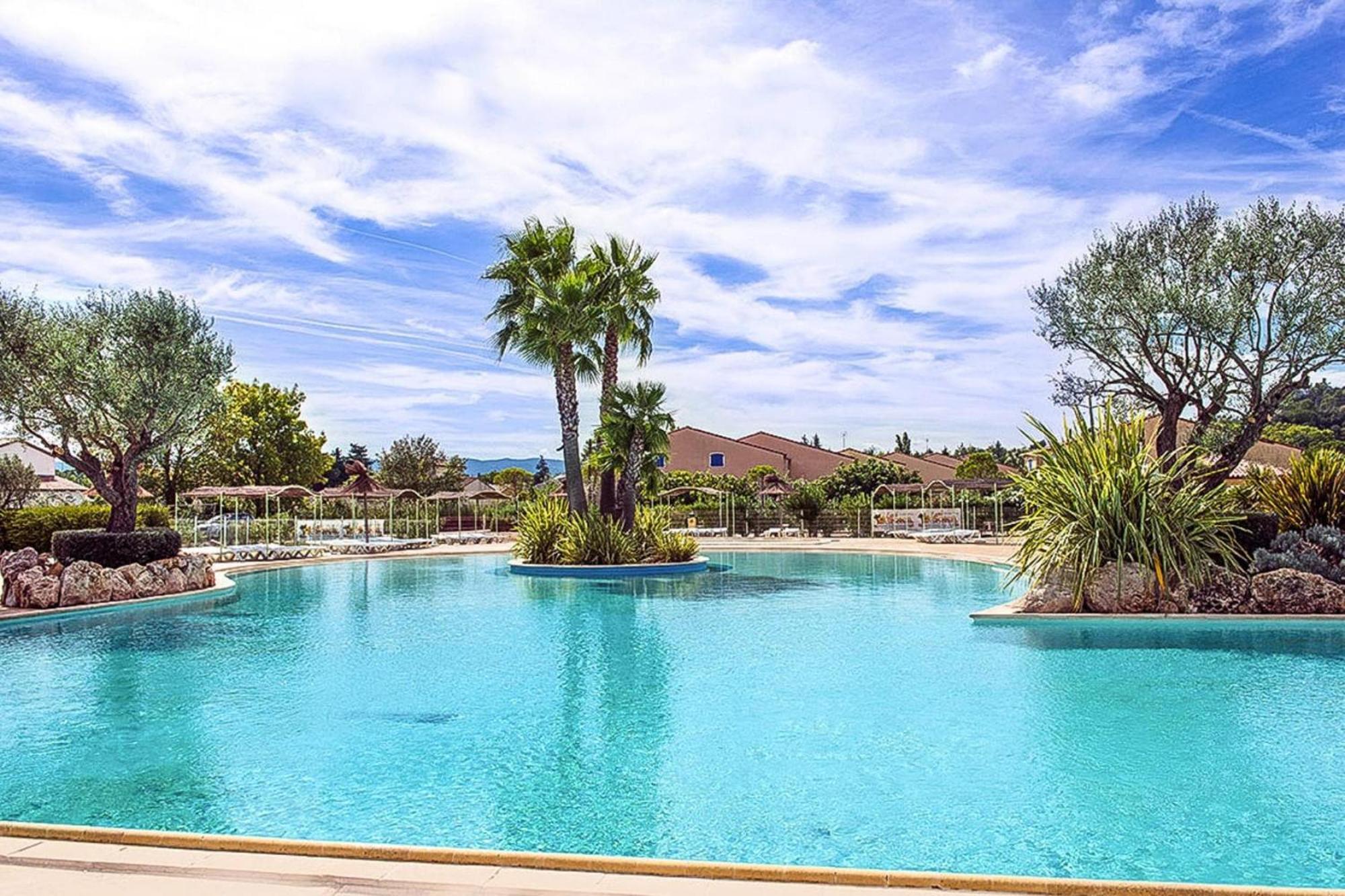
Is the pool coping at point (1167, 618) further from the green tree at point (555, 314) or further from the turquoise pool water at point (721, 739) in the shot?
the green tree at point (555, 314)

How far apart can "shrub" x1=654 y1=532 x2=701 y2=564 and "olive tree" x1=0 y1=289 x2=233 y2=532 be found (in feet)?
34.4

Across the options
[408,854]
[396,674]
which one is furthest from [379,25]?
[408,854]

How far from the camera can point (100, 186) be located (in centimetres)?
1582

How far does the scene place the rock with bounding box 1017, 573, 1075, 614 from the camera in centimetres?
1364

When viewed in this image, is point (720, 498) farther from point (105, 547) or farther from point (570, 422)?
point (105, 547)

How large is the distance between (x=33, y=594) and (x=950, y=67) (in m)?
16.0

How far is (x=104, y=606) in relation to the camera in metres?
15.7

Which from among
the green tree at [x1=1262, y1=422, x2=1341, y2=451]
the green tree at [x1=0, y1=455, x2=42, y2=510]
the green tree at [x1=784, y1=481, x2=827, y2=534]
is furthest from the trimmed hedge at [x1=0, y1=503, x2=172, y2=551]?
the green tree at [x1=1262, y1=422, x2=1341, y2=451]

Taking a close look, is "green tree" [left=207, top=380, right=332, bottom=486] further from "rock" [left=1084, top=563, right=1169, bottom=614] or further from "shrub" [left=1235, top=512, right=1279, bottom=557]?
"shrub" [left=1235, top=512, right=1279, bottom=557]

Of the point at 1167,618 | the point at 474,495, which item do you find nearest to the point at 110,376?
the point at 1167,618

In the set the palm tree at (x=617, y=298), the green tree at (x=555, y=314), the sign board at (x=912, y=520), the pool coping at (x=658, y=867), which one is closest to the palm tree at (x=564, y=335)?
the green tree at (x=555, y=314)

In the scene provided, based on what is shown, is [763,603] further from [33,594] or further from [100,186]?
[100,186]

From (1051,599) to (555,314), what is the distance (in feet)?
42.7

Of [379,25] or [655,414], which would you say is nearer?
[379,25]
